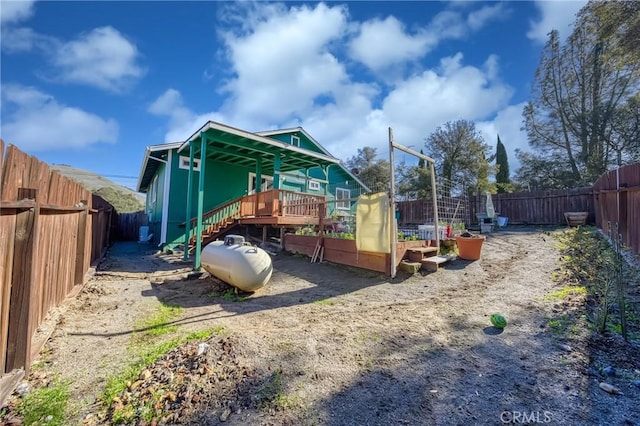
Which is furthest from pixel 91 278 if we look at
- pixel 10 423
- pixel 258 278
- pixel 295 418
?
pixel 295 418

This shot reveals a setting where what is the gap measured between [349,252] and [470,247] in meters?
2.83

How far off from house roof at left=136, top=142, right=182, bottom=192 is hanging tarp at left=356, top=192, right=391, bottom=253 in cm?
816

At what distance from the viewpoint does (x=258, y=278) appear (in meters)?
5.04

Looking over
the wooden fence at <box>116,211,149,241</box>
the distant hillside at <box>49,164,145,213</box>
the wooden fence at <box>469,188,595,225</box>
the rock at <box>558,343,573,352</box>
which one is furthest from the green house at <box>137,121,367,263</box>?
the distant hillside at <box>49,164,145,213</box>

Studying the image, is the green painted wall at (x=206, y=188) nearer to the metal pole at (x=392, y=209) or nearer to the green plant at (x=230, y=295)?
the green plant at (x=230, y=295)

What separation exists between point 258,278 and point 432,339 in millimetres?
3076

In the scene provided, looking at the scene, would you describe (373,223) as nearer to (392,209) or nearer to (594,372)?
(392,209)

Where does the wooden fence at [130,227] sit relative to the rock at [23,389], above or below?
above

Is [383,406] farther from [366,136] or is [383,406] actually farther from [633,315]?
[366,136]

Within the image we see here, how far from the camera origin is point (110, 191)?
104 ft

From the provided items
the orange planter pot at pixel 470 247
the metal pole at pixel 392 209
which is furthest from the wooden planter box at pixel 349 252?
Result: the orange planter pot at pixel 470 247

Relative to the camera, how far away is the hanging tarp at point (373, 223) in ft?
18.1

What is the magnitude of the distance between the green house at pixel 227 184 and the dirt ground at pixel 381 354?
9.93 ft

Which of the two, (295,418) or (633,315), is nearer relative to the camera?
(295,418)
